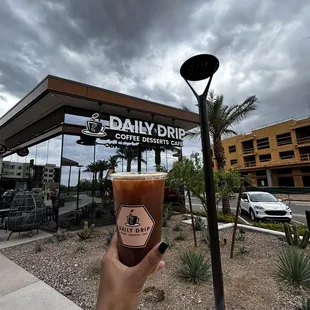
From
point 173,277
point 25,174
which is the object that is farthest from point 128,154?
point 25,174

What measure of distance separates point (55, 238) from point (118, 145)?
14.8 ft

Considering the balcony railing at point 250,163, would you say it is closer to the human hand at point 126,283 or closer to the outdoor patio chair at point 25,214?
the outdoor patio chair at point 25,214

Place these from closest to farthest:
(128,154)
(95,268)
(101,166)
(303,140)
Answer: (95,268)
(101,166)
(128,154)
(303,140)

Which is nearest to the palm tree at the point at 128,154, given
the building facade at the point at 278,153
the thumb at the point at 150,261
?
the thumb at the point at 150,261

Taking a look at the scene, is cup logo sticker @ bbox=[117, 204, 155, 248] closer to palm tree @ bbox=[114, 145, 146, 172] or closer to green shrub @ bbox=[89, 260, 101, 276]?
green shrub @ bbox=[89, 260, 101, 276]

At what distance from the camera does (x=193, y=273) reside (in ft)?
10.9

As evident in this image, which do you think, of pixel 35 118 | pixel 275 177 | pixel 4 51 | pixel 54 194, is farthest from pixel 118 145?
pixel 275 177

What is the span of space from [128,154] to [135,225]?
8.42 m

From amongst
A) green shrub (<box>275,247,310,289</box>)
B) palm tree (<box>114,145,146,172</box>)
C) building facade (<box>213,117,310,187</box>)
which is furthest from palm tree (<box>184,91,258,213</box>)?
building facade (<box>213,117,310,187</box>)

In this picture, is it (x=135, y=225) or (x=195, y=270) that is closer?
(x=135, y=225)

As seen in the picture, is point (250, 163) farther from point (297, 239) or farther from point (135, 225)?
point (135, 225)

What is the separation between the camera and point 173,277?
3471mm

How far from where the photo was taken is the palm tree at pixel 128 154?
9.00 metres

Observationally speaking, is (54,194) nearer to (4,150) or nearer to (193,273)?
(193,273)
